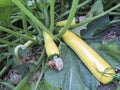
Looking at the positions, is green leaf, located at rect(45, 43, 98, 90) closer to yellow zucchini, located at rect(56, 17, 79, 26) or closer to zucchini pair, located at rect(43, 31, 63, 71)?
zucchini pair, located at rect(43, 31, 63, 71)

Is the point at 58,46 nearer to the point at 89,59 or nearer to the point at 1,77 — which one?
the point at 89,59

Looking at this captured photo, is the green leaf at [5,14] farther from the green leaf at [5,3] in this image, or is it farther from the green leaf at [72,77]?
the green leaf at [72,77]

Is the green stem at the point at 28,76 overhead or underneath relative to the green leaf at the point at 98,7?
underneath

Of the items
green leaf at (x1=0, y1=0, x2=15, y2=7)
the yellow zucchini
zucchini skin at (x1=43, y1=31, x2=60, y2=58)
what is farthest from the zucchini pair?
green leaf at (x1=0, y1=0, x2=15, y2=7)

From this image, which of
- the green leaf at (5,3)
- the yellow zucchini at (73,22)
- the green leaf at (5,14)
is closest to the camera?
the green leaf at (5,3)

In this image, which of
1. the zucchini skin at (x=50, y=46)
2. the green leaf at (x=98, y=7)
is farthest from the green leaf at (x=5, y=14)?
the green leaf at (x=98, y=7)

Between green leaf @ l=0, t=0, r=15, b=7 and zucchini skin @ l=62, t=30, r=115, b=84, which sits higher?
green leaf @ l=0, t=0, r=15, b=7

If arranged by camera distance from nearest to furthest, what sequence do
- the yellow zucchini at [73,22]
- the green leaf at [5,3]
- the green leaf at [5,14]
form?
1. the green leaf at [5,3]
2. the green leaf at [5,14]
3. the yellow zucchini at [73,22]

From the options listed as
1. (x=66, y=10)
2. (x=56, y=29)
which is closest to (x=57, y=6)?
(x=66, y=10)
